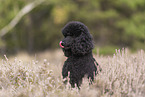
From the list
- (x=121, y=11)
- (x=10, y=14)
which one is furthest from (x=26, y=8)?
(x=121, y=11)

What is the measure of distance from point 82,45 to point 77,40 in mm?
118

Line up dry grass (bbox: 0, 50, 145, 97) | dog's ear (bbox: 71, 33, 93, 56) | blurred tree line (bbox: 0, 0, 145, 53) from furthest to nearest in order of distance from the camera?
blurred tree line (bbox: 0, 0, 145, 53) → dog's ear (bbox: 71, 33, 93, 56) → dry grass (bbox: 0, 50, 145, 97)

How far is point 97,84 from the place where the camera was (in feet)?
10.7

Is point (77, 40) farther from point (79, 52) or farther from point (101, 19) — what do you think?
point (101, 19)

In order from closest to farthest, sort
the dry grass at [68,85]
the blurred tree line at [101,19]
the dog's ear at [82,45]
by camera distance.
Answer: the dry grass at [68,85]
the dog's ear at [82,45]
the blurred tree line at [101,19]

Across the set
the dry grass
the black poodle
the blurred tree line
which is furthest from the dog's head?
the blurred tree line

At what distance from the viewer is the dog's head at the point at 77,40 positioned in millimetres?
3354

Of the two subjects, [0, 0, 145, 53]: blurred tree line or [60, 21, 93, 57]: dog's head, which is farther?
[0, 0, 145, 53]: blurred tree line

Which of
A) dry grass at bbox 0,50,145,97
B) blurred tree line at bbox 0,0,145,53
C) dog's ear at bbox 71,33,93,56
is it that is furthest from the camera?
blurred tree line at bbox 0,0,145,53

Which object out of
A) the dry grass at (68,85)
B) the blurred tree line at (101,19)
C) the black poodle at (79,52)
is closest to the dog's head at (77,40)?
the black poodle at (79,52)

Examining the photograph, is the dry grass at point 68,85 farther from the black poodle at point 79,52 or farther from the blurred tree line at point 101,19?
the blurred tree line at point 101,19

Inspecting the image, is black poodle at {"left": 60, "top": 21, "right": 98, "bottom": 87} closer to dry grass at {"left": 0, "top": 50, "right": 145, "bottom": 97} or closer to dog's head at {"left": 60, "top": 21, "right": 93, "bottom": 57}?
dog's head at {"left": 60, "top": 21, "right": 93, "bottom": 57}

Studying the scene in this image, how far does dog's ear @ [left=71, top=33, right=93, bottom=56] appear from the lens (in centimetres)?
333

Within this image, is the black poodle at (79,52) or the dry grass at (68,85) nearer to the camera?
the dry grass at (68,85)
